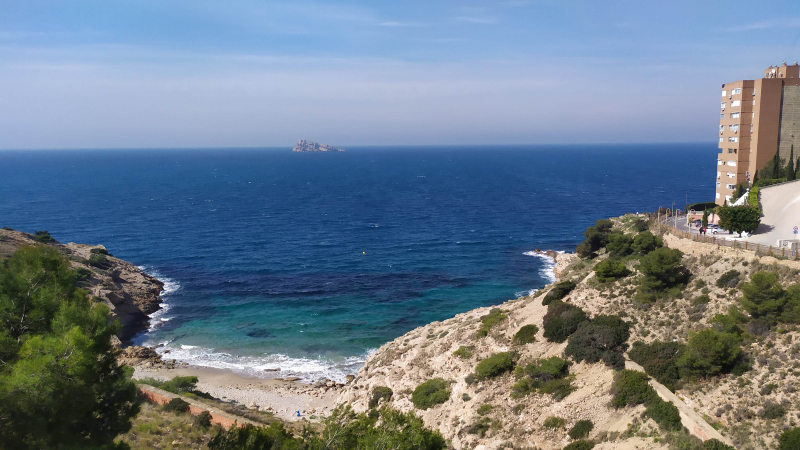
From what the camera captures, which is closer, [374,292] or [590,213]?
[374,292]

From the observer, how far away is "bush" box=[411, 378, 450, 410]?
31.9m

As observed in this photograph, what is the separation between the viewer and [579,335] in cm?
3175

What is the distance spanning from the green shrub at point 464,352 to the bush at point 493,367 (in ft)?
8.95

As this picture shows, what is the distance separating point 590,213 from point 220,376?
3808 inches

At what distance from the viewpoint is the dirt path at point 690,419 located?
69.5 ft

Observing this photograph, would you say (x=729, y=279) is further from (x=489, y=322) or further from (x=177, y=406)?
(x=177, y=406)

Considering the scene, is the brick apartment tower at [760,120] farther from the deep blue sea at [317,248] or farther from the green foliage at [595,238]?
the deep blue sea at [317,248]

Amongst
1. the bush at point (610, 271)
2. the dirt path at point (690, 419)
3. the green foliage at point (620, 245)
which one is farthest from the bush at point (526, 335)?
the green foliage at point (620, 245)

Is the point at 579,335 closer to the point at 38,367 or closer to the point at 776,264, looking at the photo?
the point at 776,264

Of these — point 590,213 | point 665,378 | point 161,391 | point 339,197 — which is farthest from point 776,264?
point 339,197

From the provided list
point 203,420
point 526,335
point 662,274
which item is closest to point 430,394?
point 526,335

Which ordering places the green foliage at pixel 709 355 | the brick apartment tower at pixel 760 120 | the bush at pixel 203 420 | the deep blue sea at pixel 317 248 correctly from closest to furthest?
the green foliage at pixel 709 355, the bush at pixel 203 420, the brick apartment tower at pixel 760 120, the deep blue sea at pixel 317 248

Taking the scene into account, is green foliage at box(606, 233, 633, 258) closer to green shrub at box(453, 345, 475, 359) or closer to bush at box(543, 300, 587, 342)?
bush at box(543, 300, 587, 342)

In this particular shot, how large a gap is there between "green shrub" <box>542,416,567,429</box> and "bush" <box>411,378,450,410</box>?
7.45 metres
